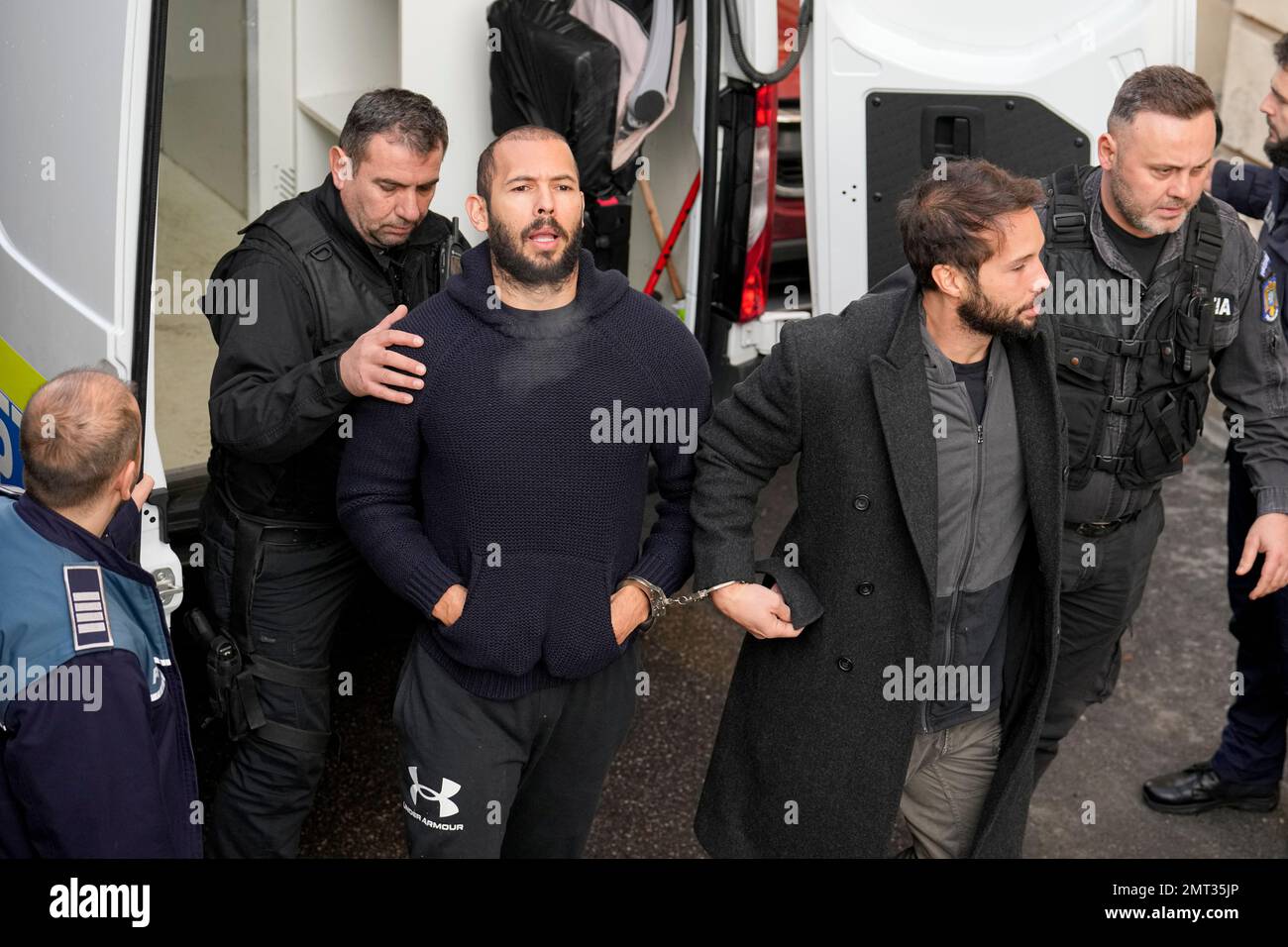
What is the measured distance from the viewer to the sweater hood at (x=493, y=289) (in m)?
2.69

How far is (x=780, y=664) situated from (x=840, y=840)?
0.34m

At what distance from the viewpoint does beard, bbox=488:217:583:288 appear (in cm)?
265

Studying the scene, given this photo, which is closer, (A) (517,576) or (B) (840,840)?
(A) (517,576)

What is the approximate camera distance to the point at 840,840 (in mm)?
2889

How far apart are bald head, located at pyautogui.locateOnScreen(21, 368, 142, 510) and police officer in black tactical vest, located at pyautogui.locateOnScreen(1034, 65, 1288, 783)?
173cm

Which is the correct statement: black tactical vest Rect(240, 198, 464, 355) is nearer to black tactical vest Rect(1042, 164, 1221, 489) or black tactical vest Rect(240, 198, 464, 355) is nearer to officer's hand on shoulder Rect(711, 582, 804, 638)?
officer's hand on shoulder Rect(711, 582, 804, 638)

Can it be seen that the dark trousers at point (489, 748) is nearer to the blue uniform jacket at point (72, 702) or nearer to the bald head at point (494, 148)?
the blue uniform jacket at point (72, 702)
